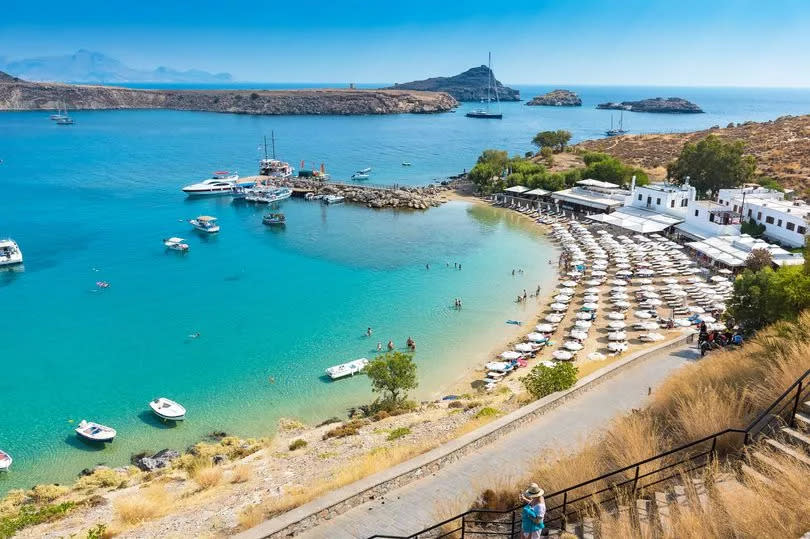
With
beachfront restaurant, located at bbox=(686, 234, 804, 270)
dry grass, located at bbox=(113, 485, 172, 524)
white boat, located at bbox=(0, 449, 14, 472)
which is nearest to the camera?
dry grass, located at bbox=(113, 485, 172, 524)

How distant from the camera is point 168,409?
80.8 feet

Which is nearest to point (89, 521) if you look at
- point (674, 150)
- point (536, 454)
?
point (536, 454)

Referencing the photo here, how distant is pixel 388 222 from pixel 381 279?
2043 centimetres

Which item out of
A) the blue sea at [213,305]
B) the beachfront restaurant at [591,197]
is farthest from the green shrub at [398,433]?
the beachfront restaurant at [591,197]

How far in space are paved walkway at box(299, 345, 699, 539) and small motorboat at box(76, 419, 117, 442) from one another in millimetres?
15792

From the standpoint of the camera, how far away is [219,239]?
56.5 meters

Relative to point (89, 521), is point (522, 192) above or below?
above

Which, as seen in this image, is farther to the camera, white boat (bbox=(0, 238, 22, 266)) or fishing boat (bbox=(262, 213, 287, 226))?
fishing boat (bbox=(262, 213, 287, 226))

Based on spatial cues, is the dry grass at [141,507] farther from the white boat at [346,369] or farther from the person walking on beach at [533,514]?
the white boat at [346,369]

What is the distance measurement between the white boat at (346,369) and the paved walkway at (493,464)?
43.2 feet

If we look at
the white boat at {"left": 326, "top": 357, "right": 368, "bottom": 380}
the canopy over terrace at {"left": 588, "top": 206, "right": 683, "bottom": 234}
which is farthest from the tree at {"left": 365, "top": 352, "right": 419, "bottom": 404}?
the canopy over terrace at {"left": 588, "top": 206, "right": 683, "bottom": 234}

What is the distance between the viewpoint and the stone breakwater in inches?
2783

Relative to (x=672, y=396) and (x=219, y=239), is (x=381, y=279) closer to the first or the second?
(x=219, y=239)

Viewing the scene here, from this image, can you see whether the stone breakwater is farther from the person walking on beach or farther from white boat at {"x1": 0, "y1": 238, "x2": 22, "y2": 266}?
the person walking on beach
